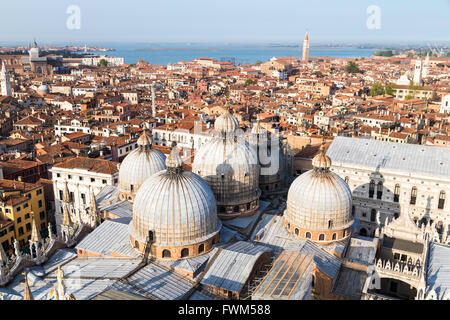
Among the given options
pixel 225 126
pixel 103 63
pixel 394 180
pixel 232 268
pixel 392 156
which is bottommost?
pixel 232 268

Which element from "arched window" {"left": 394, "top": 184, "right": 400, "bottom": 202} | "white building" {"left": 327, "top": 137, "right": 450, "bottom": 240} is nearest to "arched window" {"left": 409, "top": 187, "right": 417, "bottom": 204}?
"white building" {"left": 327, "top": 137, "right": 450, "bottom": 240}

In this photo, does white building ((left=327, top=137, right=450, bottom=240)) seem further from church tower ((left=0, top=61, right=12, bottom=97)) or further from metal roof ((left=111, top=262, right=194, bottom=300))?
church tower ((left=0, top=61, right=12, bottom=97))

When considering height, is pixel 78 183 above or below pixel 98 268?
above

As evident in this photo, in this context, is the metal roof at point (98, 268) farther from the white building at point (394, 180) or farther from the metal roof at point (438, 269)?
the white building at point (394, 180)

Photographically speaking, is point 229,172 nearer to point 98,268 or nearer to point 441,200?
point 98,268

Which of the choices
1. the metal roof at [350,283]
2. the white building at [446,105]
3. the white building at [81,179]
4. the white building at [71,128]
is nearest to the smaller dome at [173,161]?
the metal roof at [350,283]

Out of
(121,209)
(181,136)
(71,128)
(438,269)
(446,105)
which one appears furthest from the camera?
(446,105)

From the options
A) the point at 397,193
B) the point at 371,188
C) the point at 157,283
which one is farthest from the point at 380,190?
the point at 157,283
